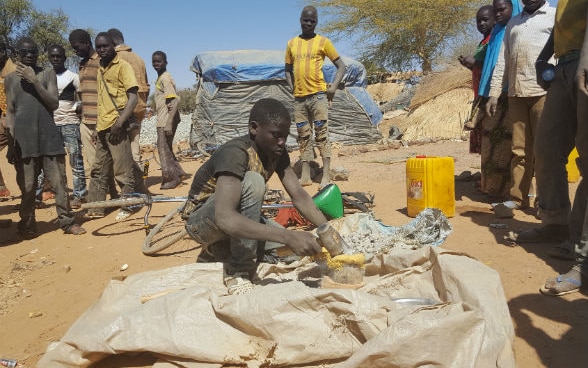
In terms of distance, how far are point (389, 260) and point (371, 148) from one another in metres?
7.79

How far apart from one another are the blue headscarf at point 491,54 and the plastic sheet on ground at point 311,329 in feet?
9.63

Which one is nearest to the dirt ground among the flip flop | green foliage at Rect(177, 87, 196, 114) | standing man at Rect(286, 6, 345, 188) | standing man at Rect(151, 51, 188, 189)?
the flip flop

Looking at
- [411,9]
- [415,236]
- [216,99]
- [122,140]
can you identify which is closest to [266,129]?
[415,236]

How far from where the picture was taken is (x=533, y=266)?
2902 mm

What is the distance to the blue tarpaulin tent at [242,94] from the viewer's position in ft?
37.2

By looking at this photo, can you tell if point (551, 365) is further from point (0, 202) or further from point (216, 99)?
point (216, 99)

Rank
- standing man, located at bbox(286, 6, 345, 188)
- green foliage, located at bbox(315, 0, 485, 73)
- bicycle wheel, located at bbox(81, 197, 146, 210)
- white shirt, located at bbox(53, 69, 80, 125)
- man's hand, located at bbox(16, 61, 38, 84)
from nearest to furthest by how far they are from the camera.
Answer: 1. man's hand, located at bbox(16, 61, 38, 84)
2. bicycle wheel, located at bbox(81, 197, 146, 210)
3. white shirt, located at bbox(53, 69, 80, 125)
4. standing man, located at bbox(286, 6, 345, 188)
5. green foliage, located at bbox(315, 0, 485, 73)

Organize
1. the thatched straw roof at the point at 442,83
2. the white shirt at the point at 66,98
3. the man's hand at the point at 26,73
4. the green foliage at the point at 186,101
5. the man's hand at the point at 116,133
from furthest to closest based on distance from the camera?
the green foliage at the point at 186,101, the thatched straw roof at the point at 442,83, the white shirt at the point at 66,98, the man's hand at the point at 116,133, the man's hand at the point at 26,73

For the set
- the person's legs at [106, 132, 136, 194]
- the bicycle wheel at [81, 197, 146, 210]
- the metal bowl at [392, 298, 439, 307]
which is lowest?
the metal bowl at [392, 298, 439, 307]

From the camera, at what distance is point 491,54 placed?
4.62 m

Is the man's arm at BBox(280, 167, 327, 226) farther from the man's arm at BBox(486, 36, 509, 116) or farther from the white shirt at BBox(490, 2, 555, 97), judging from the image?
the man's arm at BBox(486, 36, 509, 116)

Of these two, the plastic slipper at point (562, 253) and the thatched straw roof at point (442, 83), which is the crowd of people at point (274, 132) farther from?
the thatched straw roof at point (442, 83)

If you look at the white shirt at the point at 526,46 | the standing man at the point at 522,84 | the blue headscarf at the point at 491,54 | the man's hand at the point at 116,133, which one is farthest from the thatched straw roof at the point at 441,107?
the man's hand at the point at 116,133

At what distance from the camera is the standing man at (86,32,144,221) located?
4824mm
